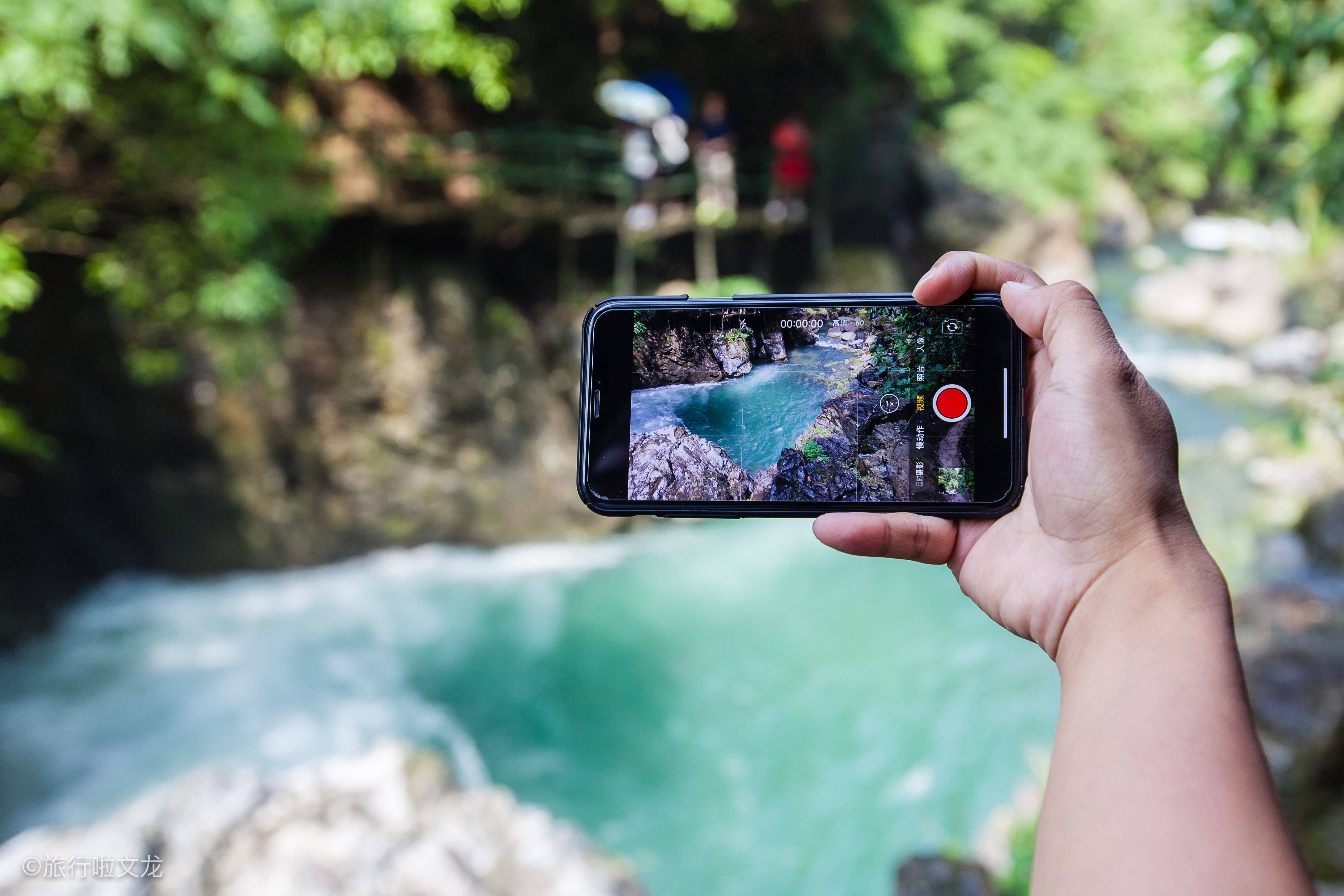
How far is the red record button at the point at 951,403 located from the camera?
1.47 meters

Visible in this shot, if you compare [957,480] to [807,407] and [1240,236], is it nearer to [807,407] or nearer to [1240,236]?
[807,407]

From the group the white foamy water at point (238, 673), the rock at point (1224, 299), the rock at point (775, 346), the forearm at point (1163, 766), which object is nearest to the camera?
the forearm at point (1163, 766)

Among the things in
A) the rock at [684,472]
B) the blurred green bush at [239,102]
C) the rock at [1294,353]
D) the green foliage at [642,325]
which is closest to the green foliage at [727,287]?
the blurred green bush at [239,102]

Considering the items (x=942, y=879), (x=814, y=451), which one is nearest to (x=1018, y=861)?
(x=942, y=879)

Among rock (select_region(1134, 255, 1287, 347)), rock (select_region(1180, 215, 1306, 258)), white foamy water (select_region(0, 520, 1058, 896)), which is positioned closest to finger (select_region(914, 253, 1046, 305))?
white foamy water (select_region(0, 520, 1058, 896))

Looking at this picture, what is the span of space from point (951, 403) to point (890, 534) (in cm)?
29

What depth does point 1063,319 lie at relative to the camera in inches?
52.2

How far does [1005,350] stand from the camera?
1.47 m

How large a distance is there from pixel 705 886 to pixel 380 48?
574cm

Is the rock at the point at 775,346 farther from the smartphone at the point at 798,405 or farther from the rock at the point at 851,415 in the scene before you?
the rock at the point at 851,415

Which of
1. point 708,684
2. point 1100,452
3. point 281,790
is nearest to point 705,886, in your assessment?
point 708,684

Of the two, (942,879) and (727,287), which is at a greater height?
(727,287)

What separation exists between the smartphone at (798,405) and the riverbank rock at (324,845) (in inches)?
106

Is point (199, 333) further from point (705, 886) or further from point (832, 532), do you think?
point (832, 532)
